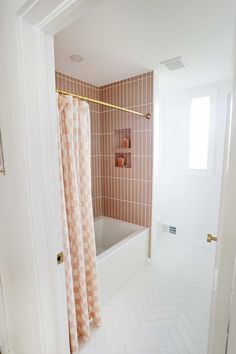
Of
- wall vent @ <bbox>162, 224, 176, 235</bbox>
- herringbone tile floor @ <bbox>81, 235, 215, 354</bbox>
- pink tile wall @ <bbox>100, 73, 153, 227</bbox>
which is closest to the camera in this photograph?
herringbone tile floor @ <bbox>81, 235, 215, 354</bbox>

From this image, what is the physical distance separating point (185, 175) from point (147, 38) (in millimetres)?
2019

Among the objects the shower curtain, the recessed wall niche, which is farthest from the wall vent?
the shower curtain

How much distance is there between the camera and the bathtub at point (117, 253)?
5.97ft

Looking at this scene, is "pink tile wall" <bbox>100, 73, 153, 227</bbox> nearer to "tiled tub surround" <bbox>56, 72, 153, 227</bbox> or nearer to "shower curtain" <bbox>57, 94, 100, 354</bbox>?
"tiled tub surround" <bbox>56, 72, 153, 227</bbox>

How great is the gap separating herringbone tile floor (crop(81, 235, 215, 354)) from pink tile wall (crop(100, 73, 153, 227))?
2.25 ft

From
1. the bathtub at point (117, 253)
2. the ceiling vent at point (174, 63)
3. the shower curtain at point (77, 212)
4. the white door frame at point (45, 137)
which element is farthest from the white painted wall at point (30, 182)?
the ceiling vent at point (174, 63)

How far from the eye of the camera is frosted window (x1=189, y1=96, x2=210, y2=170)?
271cm

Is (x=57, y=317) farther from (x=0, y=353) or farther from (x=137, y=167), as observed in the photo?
(x=137, y=167)

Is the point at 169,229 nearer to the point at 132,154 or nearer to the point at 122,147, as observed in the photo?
the point at 132,154

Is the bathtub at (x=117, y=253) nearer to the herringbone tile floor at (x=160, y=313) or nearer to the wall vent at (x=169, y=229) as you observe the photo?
the herringbone tile floor at (x=160, y=313)

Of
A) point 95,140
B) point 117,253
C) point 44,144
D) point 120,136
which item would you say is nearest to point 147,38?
point 120,136

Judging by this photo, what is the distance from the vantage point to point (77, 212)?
1314mm

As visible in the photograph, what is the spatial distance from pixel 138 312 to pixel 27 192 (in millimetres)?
1598

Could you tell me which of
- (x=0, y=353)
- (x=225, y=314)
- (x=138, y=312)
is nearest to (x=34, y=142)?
(x=225, y=314)
